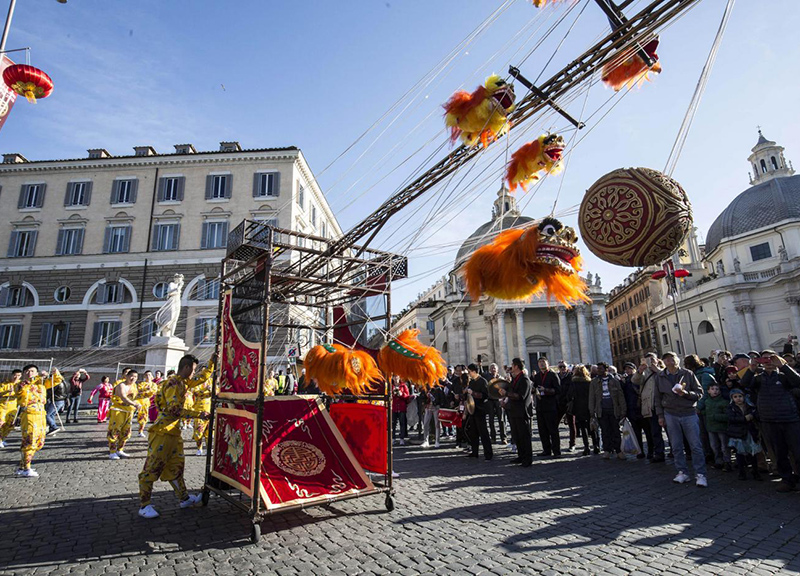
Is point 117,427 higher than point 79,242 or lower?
lower

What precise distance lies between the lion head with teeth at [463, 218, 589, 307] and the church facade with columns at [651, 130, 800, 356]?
41444 millimetres

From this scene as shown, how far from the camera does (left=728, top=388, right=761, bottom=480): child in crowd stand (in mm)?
7004

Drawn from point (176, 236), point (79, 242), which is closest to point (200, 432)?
point (176, 236)

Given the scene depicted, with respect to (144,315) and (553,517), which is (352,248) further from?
(144,315)

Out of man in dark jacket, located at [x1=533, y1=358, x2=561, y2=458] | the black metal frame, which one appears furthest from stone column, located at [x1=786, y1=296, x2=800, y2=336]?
the black metal frame

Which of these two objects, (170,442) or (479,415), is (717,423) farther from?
(170,442)

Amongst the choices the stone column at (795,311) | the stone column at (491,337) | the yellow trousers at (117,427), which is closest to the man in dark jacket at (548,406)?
the yellow trousers at (117,427)

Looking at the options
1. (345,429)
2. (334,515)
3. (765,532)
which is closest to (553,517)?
(765,532)

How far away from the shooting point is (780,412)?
624 cm

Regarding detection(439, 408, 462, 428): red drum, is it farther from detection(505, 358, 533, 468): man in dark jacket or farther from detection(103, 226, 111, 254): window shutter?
detection(103, 226, 111, 254): window shutter

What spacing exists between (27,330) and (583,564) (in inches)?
1419

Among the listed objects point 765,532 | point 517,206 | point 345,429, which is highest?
point 517,206

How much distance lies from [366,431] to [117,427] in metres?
6.83

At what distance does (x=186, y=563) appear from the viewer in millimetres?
3953
